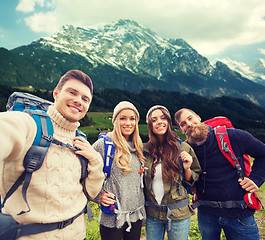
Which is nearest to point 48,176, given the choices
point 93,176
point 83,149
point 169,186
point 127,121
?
point 83,149

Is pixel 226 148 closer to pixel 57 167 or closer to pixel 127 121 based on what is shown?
pixel 127 121

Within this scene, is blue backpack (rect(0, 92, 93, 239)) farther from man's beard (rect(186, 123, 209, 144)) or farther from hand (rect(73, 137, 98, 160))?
man's beard (rect(186, 123, 209, 144))

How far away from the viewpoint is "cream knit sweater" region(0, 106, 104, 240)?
172cm

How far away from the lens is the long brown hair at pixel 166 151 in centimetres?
345

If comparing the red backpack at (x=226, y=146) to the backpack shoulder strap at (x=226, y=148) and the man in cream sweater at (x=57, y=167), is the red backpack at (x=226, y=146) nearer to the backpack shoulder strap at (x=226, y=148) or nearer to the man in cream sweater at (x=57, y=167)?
the backpack shoulder strap at (x=226, y=148)

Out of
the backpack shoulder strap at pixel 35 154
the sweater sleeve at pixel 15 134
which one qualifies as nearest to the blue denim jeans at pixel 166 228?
the backpack shoulder strap at pixel 35 154

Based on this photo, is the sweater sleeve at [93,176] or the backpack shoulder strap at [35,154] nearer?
the backpack shoulder strap at [35,154]

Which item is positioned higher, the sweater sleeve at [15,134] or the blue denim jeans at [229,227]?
the sweater sleeve at [15,134]

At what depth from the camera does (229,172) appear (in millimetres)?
3316

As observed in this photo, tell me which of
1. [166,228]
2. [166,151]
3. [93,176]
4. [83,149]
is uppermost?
[83,149]

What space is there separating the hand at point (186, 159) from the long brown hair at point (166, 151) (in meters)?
0.18

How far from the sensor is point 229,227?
3.22 m

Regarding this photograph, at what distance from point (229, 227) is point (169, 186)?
1.39 meters

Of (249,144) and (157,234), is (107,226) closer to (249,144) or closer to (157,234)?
(157,234)
